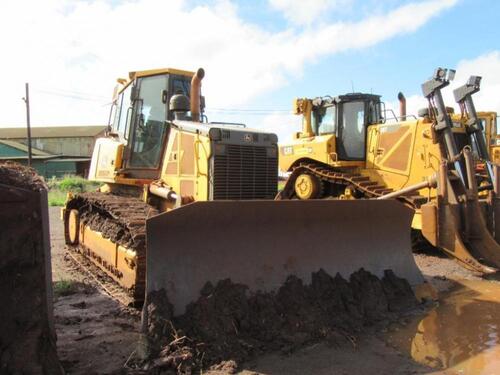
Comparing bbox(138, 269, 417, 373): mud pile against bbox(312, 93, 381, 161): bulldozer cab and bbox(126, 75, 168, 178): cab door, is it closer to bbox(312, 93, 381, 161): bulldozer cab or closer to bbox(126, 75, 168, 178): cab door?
bbox(126, 75, 168, 178): cab door

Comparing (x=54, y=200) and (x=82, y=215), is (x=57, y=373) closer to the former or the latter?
(x=82, y=215)

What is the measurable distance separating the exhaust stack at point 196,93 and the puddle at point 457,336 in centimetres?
379

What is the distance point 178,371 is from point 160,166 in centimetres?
370

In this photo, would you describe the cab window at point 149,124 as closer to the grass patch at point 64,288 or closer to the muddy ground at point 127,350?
the grass patch at point 64,288

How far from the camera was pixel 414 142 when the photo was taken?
9.65m

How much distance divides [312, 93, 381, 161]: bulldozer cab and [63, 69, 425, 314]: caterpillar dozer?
450cm

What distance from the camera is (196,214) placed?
451 centimetres

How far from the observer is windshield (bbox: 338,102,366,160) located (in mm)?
10789

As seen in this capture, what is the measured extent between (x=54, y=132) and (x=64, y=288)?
52.6 m

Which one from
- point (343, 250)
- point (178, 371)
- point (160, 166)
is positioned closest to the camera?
point (178, 371)

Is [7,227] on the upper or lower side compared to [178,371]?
upper

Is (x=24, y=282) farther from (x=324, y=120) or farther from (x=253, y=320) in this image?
(x=324, y=120)

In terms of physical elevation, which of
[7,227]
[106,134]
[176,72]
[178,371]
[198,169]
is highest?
[176,72]

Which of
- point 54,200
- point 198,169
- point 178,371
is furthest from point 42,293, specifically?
point 54,200
